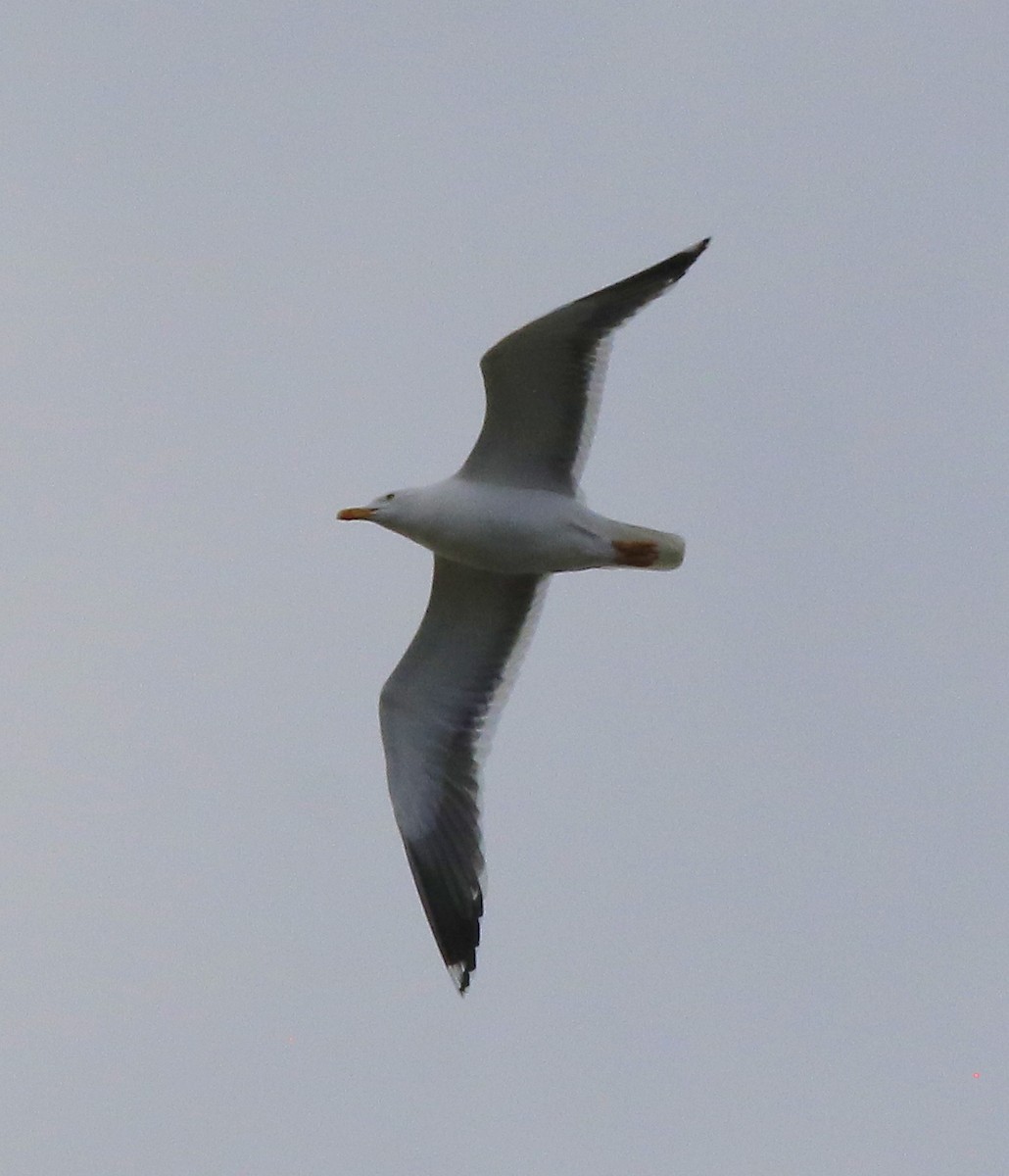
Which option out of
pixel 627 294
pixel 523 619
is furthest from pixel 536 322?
pixel 523 619

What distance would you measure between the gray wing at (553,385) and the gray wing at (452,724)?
31.4 inches

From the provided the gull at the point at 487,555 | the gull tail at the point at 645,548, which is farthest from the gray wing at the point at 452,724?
the gull tail at the point at 645,548

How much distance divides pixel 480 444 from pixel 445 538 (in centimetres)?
54

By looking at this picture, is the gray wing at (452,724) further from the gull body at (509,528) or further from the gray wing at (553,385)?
the gray wing at (553,385)

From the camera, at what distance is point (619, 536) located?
10945 mm

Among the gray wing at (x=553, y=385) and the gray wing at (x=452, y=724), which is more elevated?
the gray wing at (x=553, y=385)

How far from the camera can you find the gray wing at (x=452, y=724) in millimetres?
11375

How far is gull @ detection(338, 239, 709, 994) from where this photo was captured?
415 inches

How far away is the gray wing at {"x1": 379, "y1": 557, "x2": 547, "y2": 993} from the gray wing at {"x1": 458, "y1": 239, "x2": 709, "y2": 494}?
797 millimetres

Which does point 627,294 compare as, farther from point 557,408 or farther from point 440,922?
point 440,922

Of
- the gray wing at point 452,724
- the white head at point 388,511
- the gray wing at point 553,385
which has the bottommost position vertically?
the gray wing at point 452,724

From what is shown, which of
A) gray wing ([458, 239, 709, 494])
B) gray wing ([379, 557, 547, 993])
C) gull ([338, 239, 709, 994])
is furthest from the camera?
gray wing ([379, 557, 547, 993])

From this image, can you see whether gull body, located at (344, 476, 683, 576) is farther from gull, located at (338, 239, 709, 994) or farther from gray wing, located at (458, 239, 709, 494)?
gray wing, located at (458, 239, 709, 494)

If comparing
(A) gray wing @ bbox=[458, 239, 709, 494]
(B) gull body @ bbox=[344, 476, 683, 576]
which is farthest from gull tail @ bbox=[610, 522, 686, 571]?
(A) gray wing @ bbox=[458, 239, 709, 494]
